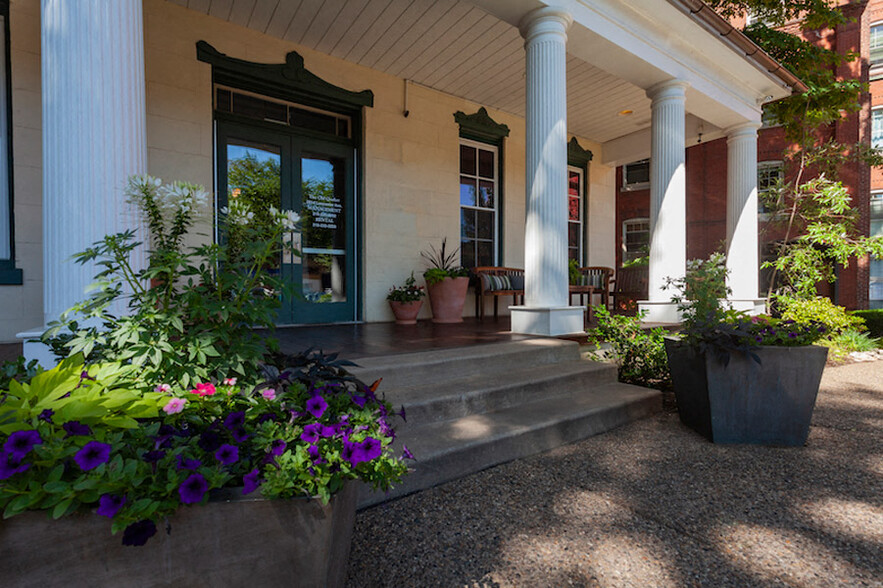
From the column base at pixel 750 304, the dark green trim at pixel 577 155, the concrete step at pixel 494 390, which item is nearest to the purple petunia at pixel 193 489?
the concrete step at pixel 494 390

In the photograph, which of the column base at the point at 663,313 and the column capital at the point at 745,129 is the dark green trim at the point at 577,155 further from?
the column base at the point at 663,313

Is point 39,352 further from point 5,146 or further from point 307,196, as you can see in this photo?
point 307,196

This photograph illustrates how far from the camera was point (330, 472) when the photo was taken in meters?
1.03

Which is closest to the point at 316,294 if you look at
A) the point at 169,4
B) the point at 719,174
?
the point at 169,4

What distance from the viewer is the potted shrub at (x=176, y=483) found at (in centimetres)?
85

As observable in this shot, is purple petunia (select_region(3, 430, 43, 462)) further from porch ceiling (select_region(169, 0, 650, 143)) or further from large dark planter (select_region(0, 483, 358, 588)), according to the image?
porch ceiling (select_region(169, 0, 650, 143))

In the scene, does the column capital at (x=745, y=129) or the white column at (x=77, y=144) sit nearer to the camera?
the white column at (x=77, y=144)

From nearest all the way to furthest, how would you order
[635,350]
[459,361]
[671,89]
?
[459,361]
[635,350]
[671,89]

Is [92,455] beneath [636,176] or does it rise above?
beneath

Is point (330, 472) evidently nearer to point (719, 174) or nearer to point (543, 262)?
point (543, 262)

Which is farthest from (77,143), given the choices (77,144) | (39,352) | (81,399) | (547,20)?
(547,20)

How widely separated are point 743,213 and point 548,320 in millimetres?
4540

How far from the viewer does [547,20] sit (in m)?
3.98

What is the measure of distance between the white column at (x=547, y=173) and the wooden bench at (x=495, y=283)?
196cm
